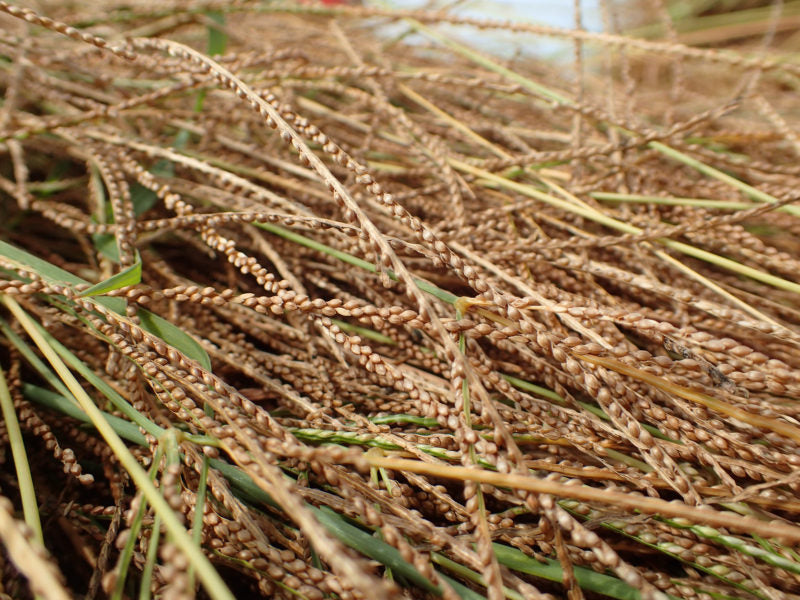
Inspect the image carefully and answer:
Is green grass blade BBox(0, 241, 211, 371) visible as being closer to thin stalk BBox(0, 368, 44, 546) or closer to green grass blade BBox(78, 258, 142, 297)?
green grass blade BBox(78, 258, 142, 297)

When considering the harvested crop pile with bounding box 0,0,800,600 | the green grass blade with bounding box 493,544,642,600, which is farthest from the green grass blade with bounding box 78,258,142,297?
the green grass blade with bounding box 493,544,642,600

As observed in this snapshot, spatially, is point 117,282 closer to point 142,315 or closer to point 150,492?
point 142,315

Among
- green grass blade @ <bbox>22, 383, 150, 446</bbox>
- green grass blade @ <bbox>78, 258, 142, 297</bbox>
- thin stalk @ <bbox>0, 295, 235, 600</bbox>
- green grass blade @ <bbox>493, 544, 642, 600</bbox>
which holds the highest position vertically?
green grass blade @ <bbox>78, 258, 142, 297</bbox>

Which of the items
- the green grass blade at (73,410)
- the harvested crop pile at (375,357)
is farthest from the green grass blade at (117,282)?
the green grass blade at (73,410)

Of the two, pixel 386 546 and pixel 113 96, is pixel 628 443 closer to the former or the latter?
pixel 386 546

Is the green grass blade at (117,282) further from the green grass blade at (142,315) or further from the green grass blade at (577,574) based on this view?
the green grass blade at (577,574)

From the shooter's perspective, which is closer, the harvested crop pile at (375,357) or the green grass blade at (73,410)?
the harvested crop pile at (375,357)

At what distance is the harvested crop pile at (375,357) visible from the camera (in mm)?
519

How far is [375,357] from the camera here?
1.83 ft

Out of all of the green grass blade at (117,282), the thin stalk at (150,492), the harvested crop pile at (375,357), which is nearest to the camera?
the thin stalk at (150,492)

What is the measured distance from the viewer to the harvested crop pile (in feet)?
1.70

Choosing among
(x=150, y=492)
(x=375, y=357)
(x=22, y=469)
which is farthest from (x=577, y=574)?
(x=22, y=469)

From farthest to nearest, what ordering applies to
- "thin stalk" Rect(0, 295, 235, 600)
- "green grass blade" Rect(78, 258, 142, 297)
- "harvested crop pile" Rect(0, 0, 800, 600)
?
1. "green grass blade" Rect(78, 258, 142, 297)
2. "harvested crop pile" Rect(0, 0, 800, 600)
3. "thin stalk" Rect(0, 295, 235, 600)

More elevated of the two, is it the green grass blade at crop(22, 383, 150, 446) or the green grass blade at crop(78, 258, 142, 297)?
the green grass blade at crop(78, 258, 142, 297)
